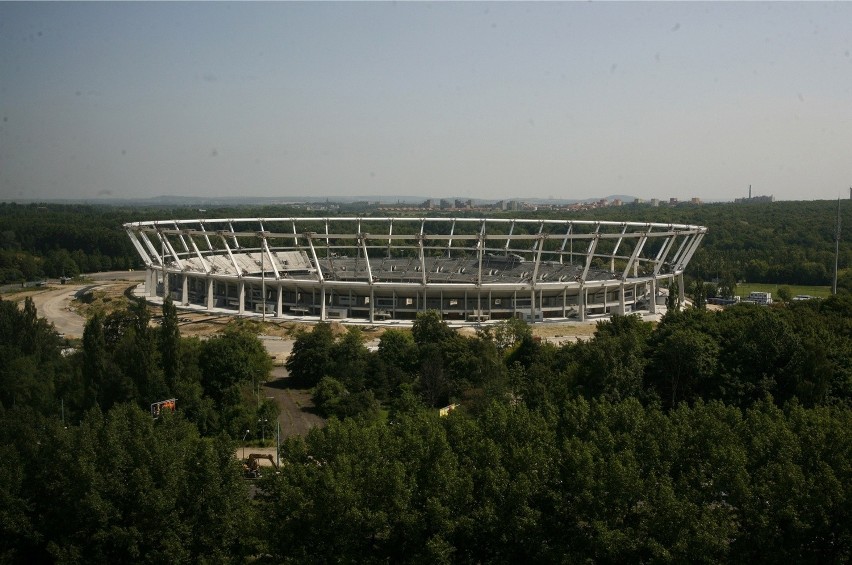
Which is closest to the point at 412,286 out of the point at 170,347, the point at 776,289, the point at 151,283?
the point at 170,347

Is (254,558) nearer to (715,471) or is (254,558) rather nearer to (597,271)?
(715,471)

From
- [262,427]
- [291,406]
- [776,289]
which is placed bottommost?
[776,289]

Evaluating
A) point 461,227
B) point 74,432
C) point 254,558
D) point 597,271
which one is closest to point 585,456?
point 254,558

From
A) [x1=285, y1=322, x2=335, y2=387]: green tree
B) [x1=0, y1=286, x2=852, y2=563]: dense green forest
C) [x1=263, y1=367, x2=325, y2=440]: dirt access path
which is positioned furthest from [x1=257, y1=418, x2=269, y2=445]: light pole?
[x1=0, y1=286, x2=852, y2=563]: dense green forest

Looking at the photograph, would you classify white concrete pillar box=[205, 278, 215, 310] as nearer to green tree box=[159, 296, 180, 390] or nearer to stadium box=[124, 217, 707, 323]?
stadium box=[124, 217, 707, 323]

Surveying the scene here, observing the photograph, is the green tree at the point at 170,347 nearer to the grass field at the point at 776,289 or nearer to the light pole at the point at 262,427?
the light pole at the point at 262,427

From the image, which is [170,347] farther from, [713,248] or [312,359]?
[713,248]

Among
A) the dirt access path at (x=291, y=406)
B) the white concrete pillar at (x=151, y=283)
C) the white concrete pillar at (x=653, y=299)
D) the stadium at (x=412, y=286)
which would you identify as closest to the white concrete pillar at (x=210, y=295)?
the stadium at (x=412, y=286)

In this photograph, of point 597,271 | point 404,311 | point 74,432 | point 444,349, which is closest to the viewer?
point 74,432
